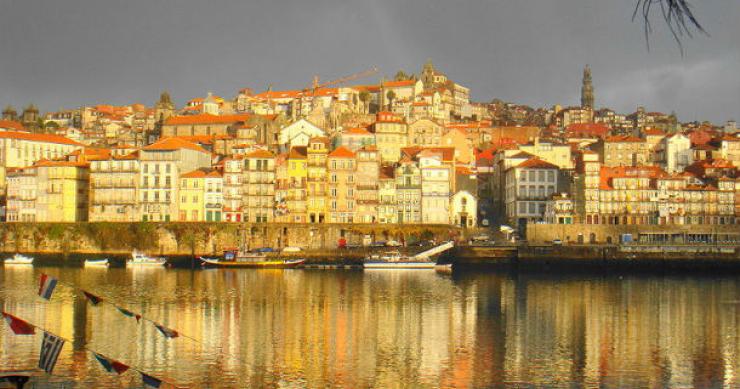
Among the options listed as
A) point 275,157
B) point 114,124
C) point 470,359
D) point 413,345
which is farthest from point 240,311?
point 114,124

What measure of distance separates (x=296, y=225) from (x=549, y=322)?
1736 inches

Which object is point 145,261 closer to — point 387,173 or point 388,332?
point 387,173

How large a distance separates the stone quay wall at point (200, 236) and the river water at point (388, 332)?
18.1 meters

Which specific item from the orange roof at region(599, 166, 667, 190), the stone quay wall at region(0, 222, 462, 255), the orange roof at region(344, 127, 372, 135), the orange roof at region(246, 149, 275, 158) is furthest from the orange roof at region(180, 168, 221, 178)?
the orange roof at region(599, 166, 667, 190)

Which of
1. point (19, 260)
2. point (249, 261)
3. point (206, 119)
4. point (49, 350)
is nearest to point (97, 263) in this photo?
point (19, 260)

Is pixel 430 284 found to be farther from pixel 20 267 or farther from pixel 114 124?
pixel 114 124

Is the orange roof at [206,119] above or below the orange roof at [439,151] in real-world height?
above

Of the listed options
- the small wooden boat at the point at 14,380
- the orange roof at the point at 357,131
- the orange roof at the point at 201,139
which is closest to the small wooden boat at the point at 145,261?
the orange roof at the point at 201,139

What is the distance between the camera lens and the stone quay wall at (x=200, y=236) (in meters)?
87.2

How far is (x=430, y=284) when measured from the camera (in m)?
65.4

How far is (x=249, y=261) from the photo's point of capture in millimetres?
81125

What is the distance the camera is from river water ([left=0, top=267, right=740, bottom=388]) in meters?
31.7

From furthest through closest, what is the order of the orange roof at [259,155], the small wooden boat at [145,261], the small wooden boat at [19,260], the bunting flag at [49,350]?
the orange roof at [259,155] < the small wooden boat at [145,261] < the small wooden boat at [19,260] < the bunting flag at [49,350]

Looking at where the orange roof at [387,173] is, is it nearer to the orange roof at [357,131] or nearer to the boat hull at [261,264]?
the orange roof at [357,131]
